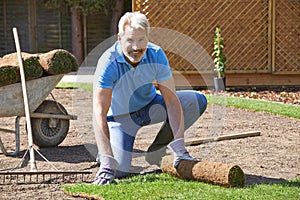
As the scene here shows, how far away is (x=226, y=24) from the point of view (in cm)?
1184

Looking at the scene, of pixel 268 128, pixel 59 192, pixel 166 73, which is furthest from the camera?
pixel 268 128

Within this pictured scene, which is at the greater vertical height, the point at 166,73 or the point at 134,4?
the point at 134,4

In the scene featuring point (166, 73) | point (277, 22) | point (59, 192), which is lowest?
point (59, 192)

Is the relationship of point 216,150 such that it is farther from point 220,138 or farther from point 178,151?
point 178,151

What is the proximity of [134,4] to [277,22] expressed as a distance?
2.59 metres

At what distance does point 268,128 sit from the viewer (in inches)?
275

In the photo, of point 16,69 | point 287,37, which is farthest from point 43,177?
point 287,37

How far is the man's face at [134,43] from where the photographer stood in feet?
14.7

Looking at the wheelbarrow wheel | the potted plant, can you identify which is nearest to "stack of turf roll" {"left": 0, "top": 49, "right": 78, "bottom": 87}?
the wheelbarrow wheel

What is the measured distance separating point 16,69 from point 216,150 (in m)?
1.89

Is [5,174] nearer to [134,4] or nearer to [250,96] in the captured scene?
[250,96]

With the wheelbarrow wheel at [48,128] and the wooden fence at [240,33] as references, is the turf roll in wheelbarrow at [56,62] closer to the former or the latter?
the wheelbarrow wheel at [48,128]

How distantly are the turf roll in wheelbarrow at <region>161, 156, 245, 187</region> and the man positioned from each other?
3.5 inches

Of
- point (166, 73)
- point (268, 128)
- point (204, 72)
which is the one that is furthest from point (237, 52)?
point (166, 73)
